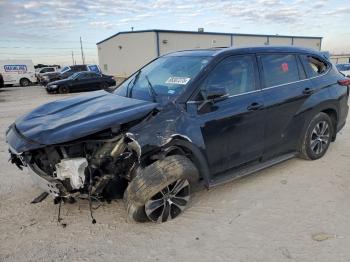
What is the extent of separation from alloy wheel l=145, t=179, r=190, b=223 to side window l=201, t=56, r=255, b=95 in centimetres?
112

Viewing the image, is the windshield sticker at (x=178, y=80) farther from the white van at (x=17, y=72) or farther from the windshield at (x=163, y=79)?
the white van at (x=17, y=72)

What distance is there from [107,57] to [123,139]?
3916cm

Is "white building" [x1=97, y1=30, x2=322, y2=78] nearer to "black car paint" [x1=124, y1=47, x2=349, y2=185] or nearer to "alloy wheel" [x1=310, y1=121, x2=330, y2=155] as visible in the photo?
"alloy wheel" [x1=310, y1=121, x2=330, y2=155]

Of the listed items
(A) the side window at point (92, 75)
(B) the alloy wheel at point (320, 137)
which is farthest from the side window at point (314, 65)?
(A) the side window at point (92, 75)

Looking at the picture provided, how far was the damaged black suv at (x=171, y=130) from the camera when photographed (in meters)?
3.31

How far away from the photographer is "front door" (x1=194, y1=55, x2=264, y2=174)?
3.75 meters

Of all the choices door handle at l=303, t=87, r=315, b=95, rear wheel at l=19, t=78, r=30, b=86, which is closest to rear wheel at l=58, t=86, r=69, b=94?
rear wheel at l=19, t=78, r=30, b=86

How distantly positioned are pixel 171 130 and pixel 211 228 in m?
1.09

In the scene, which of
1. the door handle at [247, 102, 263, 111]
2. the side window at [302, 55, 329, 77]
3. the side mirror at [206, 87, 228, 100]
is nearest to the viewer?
the side mirror at [206, 87, 228, 100]

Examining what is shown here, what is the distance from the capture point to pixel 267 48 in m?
4.55

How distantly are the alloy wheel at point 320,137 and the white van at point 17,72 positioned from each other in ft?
100

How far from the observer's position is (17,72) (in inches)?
1203

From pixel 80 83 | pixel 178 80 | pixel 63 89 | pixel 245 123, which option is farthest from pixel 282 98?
pixel 80 83

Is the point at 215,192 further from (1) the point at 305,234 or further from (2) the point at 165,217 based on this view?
(1) the point at 305,234
